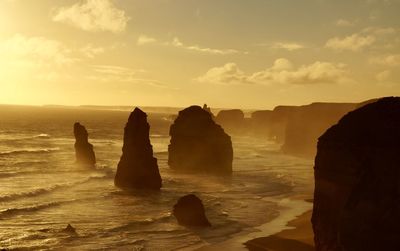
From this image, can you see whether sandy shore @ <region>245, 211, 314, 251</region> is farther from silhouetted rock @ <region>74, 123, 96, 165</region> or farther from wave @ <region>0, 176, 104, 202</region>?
silhouetted rock @ <region>74, 123, 96, 165</region>

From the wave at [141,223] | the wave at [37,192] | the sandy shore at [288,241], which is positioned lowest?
the wave at [141,223]

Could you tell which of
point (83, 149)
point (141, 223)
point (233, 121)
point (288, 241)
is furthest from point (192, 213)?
point (233, 121)

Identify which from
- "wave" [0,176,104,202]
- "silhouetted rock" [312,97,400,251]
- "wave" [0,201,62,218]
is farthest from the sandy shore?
"wave" [0,176,104,202]

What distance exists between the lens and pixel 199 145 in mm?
69750

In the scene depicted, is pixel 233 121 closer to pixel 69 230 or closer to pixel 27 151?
pixel 27 151

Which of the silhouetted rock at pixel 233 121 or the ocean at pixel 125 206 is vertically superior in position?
the silhouetted rock at pixel 233 121

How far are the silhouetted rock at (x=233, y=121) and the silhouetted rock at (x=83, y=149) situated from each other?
116m

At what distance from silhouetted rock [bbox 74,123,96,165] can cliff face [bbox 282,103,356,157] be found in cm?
5200

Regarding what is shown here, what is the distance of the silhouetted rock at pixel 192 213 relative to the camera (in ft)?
123

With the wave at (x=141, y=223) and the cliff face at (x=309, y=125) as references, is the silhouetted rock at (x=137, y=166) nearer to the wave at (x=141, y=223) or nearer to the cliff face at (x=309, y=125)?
the wave at (x=141, y=223)

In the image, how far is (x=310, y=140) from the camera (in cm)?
10650

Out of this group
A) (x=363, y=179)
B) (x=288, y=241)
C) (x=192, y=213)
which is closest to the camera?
(x=363, y=179)

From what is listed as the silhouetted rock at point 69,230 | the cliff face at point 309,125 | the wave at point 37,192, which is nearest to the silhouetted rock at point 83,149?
the wave at point 37,192

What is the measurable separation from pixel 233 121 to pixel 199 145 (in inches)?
4763
